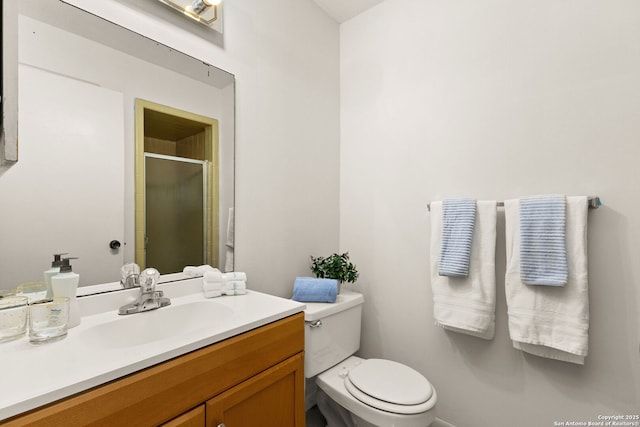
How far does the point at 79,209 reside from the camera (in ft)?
3.23

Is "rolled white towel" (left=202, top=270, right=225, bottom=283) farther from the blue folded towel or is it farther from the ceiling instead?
the ceiling

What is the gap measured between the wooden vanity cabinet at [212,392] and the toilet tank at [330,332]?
0.76 ft

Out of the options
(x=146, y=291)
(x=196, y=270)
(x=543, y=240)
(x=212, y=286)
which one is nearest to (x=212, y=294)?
(x=212, y=286)

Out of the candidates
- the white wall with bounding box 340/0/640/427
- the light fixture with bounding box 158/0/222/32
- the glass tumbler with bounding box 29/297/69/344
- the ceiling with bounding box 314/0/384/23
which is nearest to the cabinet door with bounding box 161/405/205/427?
the glass tumbler with bounding box 29/297/69/344

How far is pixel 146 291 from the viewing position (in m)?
1.05

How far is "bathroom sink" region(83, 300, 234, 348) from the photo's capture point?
895mm

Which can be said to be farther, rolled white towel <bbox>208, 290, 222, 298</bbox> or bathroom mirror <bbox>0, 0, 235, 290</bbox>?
rolled white towel <bbox>208, 290, 222, 298</bbox>

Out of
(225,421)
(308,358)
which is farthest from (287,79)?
(225,421)

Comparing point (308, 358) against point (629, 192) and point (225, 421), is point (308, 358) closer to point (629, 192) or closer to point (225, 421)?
point (225, 421)

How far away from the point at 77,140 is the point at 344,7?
65.9 inches

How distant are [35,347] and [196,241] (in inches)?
24.5

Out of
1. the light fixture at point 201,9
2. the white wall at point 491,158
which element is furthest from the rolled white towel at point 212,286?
the light fixture at point 201,9

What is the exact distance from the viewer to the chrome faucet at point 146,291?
1.03 meters

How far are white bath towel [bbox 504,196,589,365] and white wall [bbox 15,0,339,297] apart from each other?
102 cm
